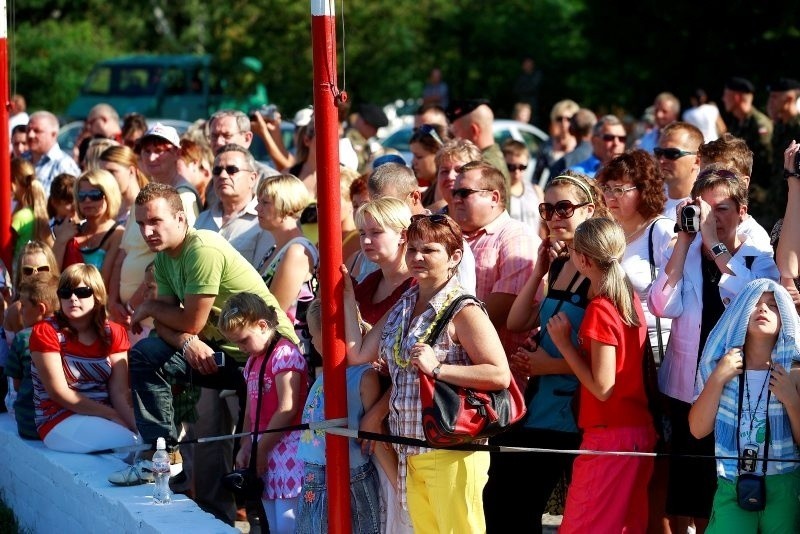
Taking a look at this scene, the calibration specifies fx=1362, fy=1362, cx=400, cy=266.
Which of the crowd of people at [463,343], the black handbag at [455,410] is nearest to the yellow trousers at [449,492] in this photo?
the crowd of people at [463,343]

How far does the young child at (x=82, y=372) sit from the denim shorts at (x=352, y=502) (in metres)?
1.71

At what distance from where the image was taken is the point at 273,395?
6.05 m

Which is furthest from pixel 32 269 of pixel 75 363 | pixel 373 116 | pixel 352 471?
pixel 373 116

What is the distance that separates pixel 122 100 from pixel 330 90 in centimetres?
2137

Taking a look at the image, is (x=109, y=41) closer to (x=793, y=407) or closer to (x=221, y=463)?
(x=221, y=463)

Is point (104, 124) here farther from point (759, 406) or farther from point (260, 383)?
point (759, 406)

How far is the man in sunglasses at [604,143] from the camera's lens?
10523 mm

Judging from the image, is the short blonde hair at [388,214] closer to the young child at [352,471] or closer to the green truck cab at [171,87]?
the young child at [352,471]

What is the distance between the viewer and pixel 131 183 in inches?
364

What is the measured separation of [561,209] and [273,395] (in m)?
1.51

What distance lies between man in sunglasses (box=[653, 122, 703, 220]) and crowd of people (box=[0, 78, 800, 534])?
0.01m

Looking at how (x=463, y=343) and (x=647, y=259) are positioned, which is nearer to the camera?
(x=463, y=343)

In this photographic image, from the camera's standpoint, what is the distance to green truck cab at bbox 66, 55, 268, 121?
25391 mm

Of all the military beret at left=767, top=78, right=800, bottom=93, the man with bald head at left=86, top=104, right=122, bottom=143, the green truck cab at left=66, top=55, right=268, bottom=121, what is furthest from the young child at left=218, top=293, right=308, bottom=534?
the green truck cab at left=66, top=55, right=268, bottom=121
